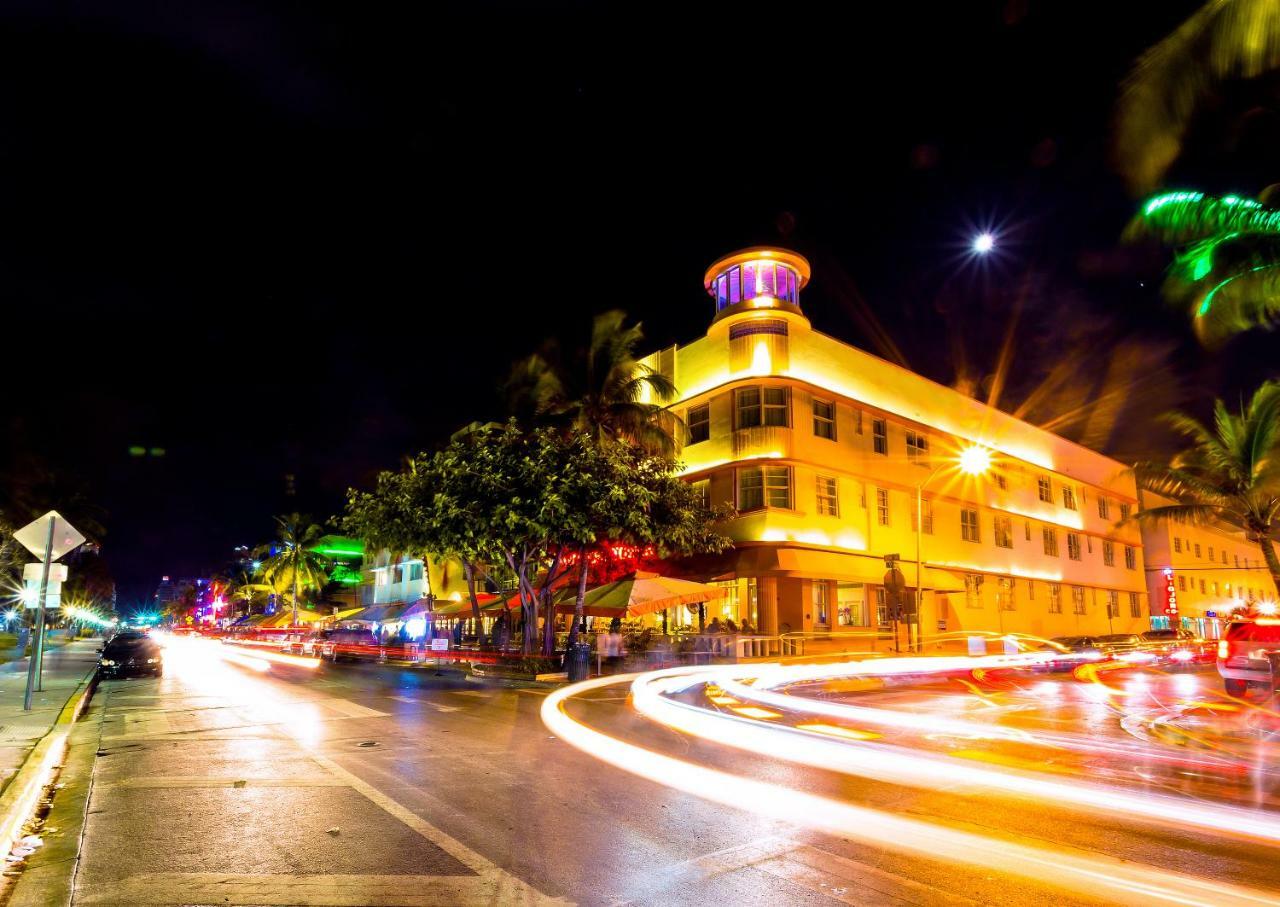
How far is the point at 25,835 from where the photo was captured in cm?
652

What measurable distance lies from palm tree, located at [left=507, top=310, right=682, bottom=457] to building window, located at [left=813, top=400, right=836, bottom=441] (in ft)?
20.8

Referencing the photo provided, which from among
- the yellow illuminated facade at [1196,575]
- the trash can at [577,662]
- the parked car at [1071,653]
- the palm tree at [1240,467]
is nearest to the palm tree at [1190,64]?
the trash can at [577,662]

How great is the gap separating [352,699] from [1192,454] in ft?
116

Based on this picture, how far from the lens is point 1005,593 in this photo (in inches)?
1743

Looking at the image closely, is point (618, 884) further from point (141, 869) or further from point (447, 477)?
point (447, 477)

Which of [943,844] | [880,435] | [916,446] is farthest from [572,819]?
[916,446]

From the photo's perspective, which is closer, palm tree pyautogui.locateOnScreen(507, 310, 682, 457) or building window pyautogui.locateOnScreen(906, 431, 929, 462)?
palm tree pyautogui.locateOnScreen(507, 310, 682, 457)

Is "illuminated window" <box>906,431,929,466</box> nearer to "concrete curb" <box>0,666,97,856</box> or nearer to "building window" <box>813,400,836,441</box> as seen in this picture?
"building window" <box>813,400,836,441</box>

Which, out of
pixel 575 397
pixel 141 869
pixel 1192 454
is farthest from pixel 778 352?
pixel 141 869

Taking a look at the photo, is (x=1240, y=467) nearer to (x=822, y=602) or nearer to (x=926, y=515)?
(x=926, y=515)

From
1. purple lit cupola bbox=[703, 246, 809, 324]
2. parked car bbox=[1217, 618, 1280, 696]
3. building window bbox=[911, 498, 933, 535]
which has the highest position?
purple lit cupola bbox=[703, 246, 809, 324]

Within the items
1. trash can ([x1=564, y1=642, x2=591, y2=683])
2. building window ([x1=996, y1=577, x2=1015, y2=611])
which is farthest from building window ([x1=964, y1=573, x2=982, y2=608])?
trash can ([x1=564, y1=642, x2=591, y2=683])

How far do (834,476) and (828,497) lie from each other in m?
0.99

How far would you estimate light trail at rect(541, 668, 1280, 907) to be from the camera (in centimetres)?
495
